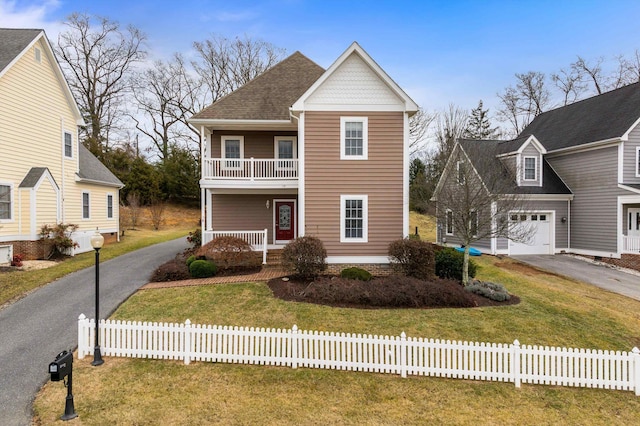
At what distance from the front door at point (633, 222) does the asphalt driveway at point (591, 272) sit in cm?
250

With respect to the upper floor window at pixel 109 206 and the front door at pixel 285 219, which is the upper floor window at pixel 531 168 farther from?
the upper floor window at pixel 109 206

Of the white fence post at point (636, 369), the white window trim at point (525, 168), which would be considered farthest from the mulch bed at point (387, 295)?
the white window trim at point (525, 168)

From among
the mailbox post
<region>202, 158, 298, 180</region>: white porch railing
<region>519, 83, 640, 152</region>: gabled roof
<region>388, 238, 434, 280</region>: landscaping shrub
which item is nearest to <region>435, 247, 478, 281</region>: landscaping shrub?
<region>388, 238, 434, 280</region>: landscaping shrub

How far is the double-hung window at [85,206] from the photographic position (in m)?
18.6

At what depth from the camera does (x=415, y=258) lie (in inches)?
448

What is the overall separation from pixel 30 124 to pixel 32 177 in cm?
234

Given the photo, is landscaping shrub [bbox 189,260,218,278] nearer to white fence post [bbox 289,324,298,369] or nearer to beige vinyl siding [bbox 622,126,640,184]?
white fence post [bbox 289,324,298,369]

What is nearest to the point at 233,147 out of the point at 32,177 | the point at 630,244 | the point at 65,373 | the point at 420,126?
the point at 32,177

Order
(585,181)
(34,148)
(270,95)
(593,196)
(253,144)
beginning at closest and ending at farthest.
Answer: (34,148), (253,144), (270,95), (593,196), (585,181)

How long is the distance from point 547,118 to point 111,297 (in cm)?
2772

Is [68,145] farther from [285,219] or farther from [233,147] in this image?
[285,219]

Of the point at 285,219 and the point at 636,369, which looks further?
the point at 285,219

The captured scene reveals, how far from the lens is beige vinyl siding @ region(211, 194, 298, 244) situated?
15.1 meters

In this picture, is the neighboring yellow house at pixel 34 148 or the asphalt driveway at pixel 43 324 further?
the neighboring yellow house at pixel 34 148
